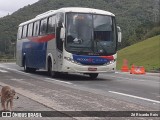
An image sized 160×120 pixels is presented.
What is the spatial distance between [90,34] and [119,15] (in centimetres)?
6466

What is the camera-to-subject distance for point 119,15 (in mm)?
83938

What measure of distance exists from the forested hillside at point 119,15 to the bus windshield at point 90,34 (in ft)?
185

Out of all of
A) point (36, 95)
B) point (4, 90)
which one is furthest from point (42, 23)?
point (4, 90)

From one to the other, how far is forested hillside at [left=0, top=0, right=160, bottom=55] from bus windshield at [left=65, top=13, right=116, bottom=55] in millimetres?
56502

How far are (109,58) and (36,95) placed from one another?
834 cm

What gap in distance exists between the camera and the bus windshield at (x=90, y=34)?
20.0 m

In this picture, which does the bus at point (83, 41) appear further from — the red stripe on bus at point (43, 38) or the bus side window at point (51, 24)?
the red stripe on bus at point (43, 38)

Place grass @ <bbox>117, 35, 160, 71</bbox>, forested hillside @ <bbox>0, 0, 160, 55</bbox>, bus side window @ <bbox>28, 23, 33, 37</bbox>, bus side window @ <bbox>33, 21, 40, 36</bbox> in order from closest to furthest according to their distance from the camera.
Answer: bus side window @ <bbox>33, 21, 40, 36</bbox> → bus side window @ <bbox>28, 23, 33, 37</bbox> → grass @ <bbox>117, 35, 160, 71</bbox> → forested hillside @ <bbox>0, 0, 160, 55</bbox>

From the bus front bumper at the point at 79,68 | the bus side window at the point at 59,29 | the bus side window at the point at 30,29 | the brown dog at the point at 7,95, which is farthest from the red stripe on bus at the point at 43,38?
the brown dog at the point at 7,95

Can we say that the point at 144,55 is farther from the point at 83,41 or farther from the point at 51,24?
the point at 83,41

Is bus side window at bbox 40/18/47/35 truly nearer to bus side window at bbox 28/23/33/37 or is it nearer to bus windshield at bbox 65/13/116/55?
bus side window at bbox 28/23/33/37

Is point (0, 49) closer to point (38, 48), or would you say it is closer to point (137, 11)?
point (137, 11)

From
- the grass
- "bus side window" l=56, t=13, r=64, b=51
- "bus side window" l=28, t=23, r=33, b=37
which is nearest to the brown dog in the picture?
"bus side window" l=56, t=13, r=64, b=51

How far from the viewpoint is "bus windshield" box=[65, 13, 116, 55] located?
65.7ft
